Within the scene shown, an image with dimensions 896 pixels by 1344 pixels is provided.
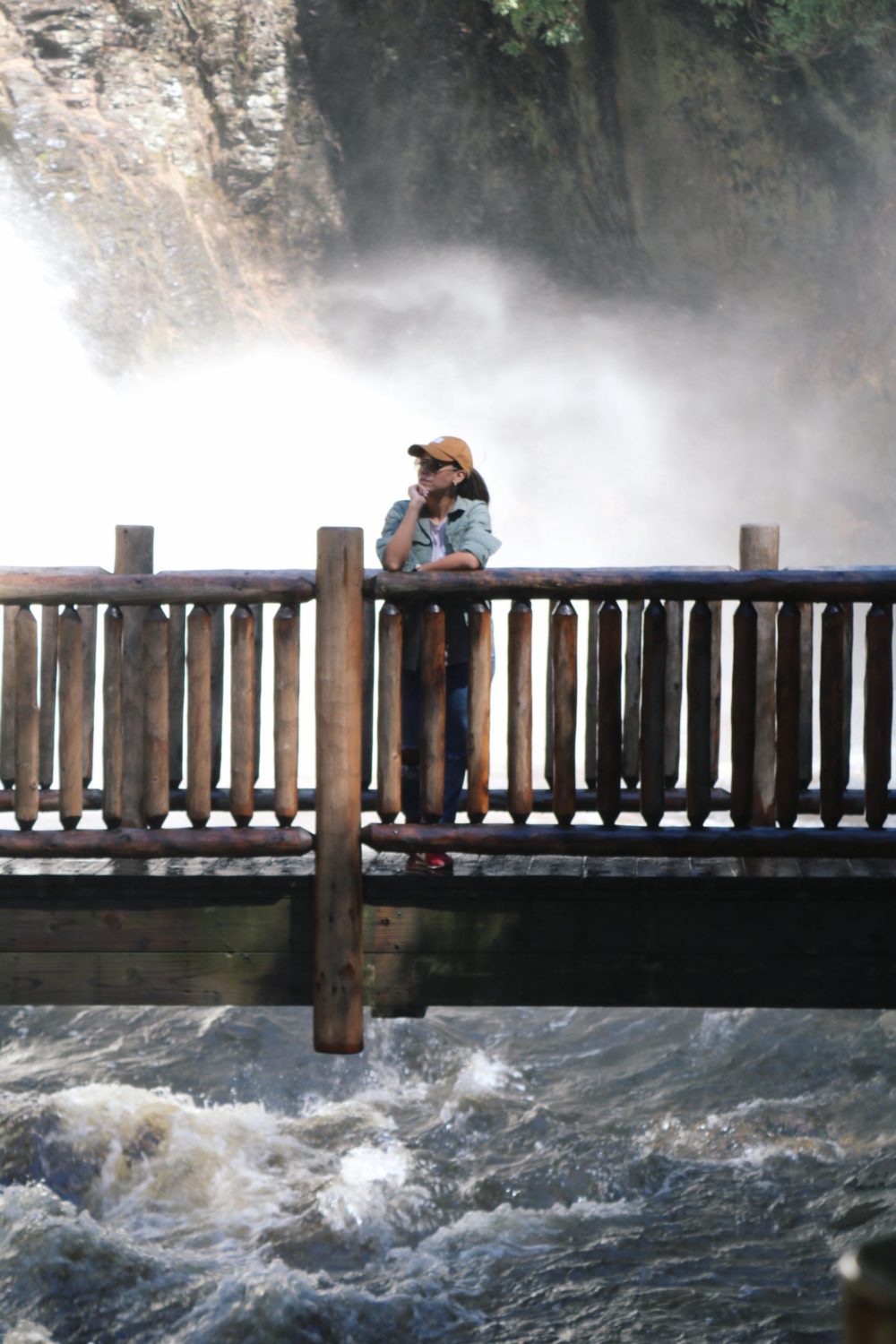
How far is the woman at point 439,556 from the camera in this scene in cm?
460

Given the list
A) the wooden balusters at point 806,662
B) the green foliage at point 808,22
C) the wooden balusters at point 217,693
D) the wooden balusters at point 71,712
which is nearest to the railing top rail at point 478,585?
the wooden balusters at point 71,712

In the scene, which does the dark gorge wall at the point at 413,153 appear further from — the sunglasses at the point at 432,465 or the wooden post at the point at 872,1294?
the wooden post at the point at 872,1294

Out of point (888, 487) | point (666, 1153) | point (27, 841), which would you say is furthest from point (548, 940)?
point (888, 487)

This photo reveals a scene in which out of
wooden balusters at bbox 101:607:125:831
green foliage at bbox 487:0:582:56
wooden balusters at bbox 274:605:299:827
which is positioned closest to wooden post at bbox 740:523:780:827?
wooden balusters at bbox 274:605:299:827

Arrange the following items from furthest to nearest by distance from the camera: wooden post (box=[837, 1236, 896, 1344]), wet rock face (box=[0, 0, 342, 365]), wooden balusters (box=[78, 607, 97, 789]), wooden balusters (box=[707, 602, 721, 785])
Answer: wet rock face (box=[0, 0, 342, 365]), wooden balusters (box=[78, 607, 97, 789]), wooden balusters (box=[707, 602, 721, 785]), wooden post (box=[837, 1236, 896, 1344])

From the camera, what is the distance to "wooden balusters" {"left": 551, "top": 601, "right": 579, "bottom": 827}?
14.5 feet

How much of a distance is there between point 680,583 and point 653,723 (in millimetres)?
466

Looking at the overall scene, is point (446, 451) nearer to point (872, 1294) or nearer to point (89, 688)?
point (89, 688)

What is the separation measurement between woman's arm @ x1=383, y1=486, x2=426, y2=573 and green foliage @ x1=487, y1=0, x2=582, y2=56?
1548cm

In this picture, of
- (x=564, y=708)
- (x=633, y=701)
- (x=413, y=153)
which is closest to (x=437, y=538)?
(x=564, y=708)

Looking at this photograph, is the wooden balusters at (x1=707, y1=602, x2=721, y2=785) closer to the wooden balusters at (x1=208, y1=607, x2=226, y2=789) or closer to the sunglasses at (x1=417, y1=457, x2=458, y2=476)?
the sunglasses at (x1=417, y1=457, x2=458, y2=476)

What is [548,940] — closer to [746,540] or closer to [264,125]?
[746,540]

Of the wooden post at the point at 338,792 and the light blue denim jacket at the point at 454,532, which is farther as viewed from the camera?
the light blue denim jacket at the point at 454,532

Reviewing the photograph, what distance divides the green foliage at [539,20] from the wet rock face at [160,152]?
288cm
